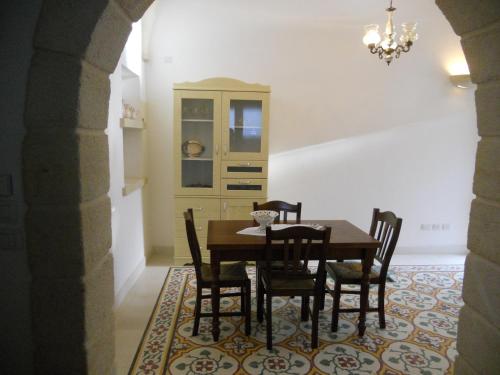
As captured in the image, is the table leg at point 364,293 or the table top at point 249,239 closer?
the table top at point 249,239

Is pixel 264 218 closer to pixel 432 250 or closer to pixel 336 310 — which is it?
A: pixel 336 310

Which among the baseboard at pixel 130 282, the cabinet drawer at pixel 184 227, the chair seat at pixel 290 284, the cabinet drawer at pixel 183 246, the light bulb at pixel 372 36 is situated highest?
the light bulb at pixel 372 36

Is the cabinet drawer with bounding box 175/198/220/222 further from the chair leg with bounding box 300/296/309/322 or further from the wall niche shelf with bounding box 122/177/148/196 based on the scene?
the chair leg with bounding box 300/296/309/322

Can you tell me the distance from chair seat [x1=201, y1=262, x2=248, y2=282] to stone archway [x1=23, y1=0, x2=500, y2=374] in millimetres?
1475

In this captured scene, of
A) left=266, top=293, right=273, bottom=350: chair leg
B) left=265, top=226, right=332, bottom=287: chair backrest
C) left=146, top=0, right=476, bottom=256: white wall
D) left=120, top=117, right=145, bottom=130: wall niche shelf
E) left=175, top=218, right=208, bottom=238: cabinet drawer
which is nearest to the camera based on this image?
left=265, top=226, right=332, bottom=287: chair backrest

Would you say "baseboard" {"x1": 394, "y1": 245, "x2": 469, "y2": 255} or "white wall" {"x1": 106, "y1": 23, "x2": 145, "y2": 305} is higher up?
"white wall" {"x1": 106, "y1": 23, "x2": 145, "y2": 305}

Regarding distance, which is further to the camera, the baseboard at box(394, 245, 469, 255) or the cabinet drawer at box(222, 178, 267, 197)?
the baseboard at box(394, 245, 469, 255)

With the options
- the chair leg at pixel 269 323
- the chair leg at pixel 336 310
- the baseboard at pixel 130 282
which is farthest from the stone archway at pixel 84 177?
the baseboard at pixel 130 282

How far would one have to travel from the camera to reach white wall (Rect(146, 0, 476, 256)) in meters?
4.25

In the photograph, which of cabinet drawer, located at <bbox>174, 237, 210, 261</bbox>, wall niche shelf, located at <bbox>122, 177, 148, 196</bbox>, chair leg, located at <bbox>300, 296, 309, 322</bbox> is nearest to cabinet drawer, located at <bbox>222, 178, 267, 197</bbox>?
cabinet drawer, located at <bbox>174, 237, 210, 261</bbox>

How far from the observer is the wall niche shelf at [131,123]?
3299mm

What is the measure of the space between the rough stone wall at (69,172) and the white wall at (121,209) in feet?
5.96

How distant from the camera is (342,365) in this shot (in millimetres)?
2383

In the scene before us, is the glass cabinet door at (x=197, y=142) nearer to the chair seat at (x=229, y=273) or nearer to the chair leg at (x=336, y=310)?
the chair seat at (x=229, y=273)
